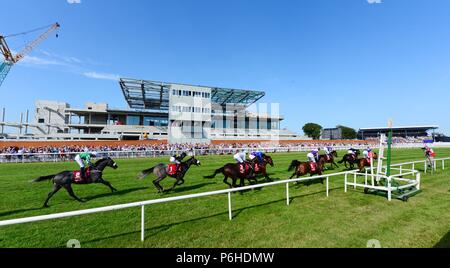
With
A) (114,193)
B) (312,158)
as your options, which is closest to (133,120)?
(114,193)

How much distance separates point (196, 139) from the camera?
37.1 metres

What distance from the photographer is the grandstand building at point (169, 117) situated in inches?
1547

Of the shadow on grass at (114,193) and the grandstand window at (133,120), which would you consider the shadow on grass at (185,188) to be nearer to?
the shadow on grass at (114,193)

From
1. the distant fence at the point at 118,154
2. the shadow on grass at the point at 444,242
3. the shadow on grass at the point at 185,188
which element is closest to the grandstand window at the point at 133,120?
the distant fence at the point at 118,154

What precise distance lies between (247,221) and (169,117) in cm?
3554

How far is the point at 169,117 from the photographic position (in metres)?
38.5

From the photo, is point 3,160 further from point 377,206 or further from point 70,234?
point 377,206

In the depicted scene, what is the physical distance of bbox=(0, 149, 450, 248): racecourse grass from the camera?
3.71 meters

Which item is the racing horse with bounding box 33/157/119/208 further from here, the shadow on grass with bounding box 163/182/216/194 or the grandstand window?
the grandstand window

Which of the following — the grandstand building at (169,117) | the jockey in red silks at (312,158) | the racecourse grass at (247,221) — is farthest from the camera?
the grandstand building at (169,117)

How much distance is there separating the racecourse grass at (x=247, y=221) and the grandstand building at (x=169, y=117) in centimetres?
2970

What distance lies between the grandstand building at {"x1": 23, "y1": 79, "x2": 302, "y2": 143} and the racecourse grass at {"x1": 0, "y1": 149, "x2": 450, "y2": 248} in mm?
29700

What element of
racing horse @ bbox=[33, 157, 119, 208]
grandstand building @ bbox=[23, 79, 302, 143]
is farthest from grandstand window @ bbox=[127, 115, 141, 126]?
racing horse @ bbox=[33, 157, 119, 208]

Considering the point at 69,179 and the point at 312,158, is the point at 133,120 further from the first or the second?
the point at 312,158
